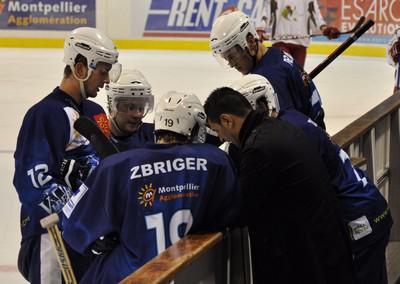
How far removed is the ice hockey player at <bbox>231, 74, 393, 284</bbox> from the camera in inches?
90.7

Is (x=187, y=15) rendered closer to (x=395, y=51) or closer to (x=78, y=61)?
(x=395, y=51)

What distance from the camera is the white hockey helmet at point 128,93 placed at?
2.68 meters

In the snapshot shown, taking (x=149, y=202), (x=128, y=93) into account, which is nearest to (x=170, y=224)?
(x=149, y=202)

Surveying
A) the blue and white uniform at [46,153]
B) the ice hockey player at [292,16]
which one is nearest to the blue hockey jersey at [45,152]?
the blue and white uniform at [46,153]

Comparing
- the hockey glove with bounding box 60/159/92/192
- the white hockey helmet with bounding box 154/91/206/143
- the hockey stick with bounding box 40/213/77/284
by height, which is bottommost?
the hockey stick with bounding box 40/213/77/284

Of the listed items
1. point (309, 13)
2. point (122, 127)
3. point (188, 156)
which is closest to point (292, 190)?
point (188, 156)

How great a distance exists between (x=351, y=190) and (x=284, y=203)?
41 cm

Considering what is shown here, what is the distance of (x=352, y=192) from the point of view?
237 cm

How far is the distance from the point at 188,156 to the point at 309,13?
7.12 meters

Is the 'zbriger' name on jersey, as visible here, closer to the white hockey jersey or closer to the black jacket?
the black jacket

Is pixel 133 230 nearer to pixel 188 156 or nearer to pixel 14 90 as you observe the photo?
pixel 188 156

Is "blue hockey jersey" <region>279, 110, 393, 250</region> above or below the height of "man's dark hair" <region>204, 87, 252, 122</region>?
below

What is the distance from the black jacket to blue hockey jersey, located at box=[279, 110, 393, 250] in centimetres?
22

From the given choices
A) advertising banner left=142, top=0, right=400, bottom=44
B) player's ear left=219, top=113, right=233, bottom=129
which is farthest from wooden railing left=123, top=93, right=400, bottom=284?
advertising banner left=142, top=0, right=400, bottom=44
